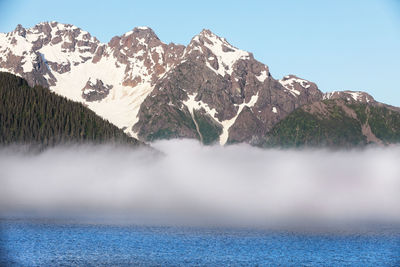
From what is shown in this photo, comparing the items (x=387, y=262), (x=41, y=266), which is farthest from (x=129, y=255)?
(x=387, y=262)

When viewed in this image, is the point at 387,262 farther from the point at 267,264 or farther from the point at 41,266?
the point at 41,266

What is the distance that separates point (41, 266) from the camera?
6097 inches

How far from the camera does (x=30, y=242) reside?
19738 cm

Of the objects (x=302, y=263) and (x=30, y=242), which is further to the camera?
(x=30, y=242)

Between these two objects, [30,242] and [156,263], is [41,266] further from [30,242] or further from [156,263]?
A: [30,242]

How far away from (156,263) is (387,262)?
56099 mm

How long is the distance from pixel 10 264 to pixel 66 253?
920 inches

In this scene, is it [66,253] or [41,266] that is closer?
[41,266]

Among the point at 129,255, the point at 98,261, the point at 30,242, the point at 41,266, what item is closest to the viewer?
the point at 41,266

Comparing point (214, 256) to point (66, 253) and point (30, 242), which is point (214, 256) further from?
point (30, 242)

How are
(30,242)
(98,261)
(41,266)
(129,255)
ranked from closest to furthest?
(41,266) → (98,261) → (129,255) → (30,242)

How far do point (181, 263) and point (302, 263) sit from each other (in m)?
29.2

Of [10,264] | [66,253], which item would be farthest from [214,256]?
[10,264]

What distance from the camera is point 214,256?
178125mm
